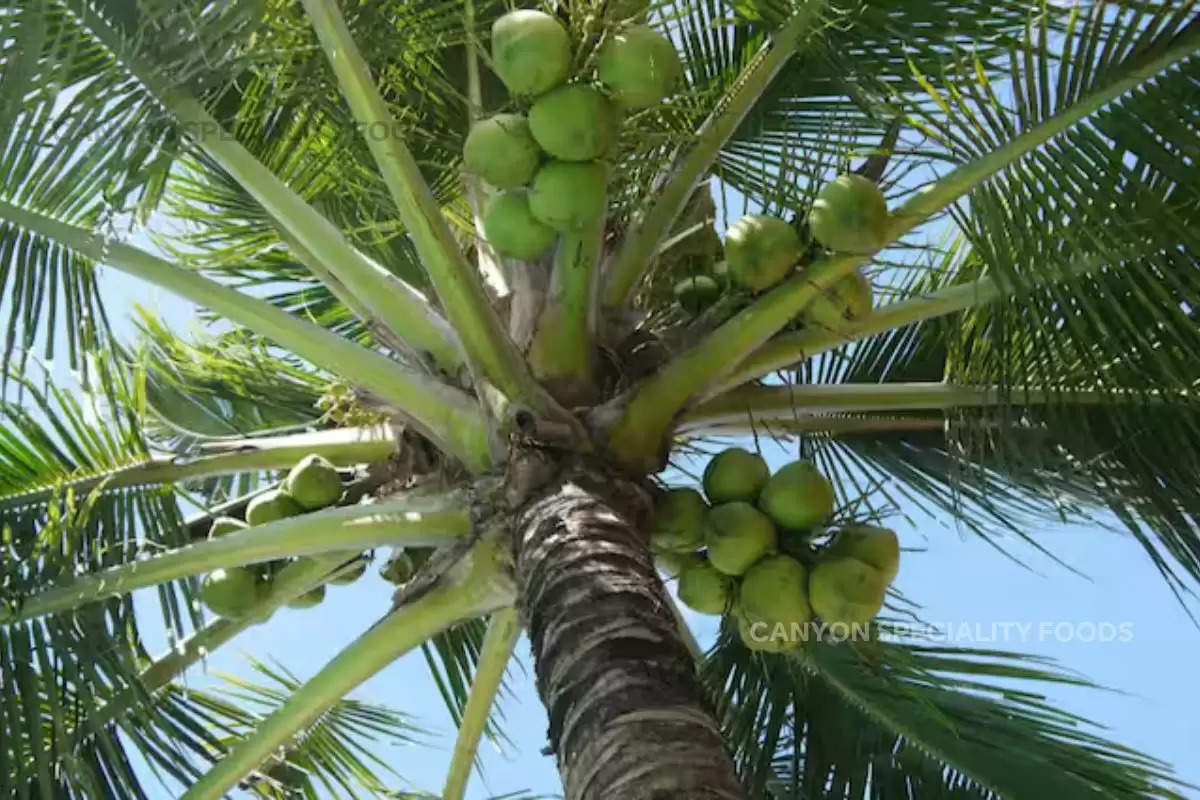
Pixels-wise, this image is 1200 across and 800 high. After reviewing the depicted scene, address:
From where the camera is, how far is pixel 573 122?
3.05m

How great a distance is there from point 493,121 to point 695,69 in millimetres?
1360

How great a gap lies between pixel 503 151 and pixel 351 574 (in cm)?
136

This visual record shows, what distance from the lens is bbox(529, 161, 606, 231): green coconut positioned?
10.4ft

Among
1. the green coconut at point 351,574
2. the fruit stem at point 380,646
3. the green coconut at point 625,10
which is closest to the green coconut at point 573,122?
the green coconut at point 625,10

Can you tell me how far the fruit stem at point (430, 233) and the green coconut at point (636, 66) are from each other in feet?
1.57

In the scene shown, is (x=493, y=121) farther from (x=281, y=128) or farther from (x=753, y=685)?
(x=753, y=685)

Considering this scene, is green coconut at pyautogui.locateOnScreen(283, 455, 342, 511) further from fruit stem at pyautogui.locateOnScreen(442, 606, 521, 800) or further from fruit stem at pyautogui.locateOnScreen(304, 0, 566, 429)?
fruit stem at pyautogui.locateOnScreen(304, 0, 566, 429)

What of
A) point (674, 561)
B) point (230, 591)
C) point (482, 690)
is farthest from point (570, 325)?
point (230, 591)

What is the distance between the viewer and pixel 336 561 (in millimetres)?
3721

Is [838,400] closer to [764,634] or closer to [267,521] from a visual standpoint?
[764,634]

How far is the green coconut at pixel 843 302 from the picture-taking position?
327cm

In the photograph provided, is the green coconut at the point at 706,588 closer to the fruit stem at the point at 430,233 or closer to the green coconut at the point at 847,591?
the green coconut at the point at 847,591

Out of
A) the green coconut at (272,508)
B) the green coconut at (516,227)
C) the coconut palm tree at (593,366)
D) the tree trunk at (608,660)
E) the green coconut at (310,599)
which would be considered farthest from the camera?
the green coconut at (310,599)

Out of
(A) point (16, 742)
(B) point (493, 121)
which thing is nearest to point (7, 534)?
(A) point (16, 742)
